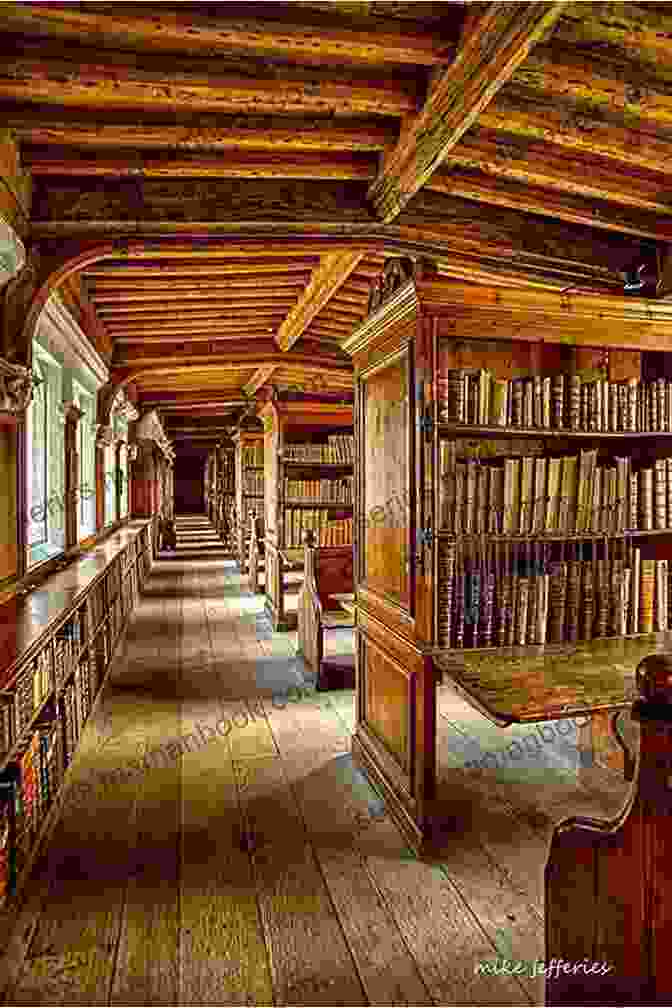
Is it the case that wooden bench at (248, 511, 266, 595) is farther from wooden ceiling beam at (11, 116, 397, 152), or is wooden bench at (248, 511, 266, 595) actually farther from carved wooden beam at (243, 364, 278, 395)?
wooden ceiling beam at (11, 116, 397, 152)

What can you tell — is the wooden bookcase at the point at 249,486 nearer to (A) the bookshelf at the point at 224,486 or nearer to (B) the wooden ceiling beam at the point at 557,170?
(A) the bookshelf at the point at 224,486

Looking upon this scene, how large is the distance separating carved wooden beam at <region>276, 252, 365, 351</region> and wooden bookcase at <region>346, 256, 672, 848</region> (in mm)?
858

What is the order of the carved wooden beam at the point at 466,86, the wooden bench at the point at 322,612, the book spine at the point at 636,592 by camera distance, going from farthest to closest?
the wooden bench at the point at 322,612 < the book spine at the point at 636,592 < the carved wooden beam at the point at 466,86

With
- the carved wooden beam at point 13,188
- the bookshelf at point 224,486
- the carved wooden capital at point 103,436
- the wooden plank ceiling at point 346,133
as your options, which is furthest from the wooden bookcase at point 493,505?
the bookshelf at point 224,486

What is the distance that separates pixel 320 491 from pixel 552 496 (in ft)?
13.5

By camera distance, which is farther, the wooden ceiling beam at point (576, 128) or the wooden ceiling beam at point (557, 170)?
the wooden ceiling beam at point (557, 170)

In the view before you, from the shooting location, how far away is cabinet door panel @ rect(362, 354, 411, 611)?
9.36 ft

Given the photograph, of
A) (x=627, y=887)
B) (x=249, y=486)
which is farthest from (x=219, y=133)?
(x=249, y=486)

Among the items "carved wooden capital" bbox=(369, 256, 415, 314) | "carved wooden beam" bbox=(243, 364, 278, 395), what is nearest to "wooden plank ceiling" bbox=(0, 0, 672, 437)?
"carved wooden capital" bbox=(369, 256, 415, 314)

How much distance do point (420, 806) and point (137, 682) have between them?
9.35ft

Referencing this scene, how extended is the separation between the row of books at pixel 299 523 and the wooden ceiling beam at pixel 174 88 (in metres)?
4.53

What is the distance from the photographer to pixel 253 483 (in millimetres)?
9898

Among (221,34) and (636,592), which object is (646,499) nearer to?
(636,592)

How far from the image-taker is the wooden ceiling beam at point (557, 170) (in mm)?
2828
